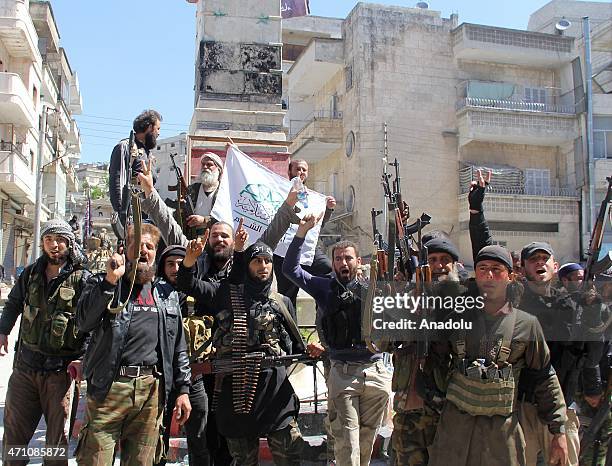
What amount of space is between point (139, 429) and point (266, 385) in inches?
35.0

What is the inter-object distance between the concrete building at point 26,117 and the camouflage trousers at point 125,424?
2365 centimetres

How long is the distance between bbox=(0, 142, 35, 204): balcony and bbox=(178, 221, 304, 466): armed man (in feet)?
76.0

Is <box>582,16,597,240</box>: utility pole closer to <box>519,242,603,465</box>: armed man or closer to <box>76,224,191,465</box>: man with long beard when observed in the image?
<box>519,242,603,465</box>: armed man

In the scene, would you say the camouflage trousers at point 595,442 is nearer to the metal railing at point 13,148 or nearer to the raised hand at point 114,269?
the raised hand at point 114,269

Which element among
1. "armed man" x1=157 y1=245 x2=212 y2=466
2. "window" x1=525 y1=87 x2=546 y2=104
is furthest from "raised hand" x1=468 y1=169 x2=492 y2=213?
"window" x1=525 y1=87 x2=546 y2=104

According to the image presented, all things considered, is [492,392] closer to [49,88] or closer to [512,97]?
[512,97]

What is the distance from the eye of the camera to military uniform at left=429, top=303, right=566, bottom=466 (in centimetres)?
337

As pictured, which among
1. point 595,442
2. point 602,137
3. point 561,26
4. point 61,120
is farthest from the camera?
point 61,120

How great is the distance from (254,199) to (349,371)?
2530mm

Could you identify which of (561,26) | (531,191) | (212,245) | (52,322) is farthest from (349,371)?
(561,26)

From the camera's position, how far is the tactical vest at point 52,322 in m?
4.21

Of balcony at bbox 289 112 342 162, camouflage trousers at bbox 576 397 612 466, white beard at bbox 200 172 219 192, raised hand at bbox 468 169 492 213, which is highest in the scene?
balcony at bbox 289 112 342 162

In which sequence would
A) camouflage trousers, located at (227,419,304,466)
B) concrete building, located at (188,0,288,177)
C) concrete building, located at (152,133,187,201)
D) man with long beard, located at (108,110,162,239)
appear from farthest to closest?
1. concrete building, located at (188,0,288,177)
2. concrete building, located at (152,133,187,201)
3. man with long beard, located at (108,110,162,239)
4. camouflage trousers, located at (227,419,304,466)

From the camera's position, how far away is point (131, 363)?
359cm
